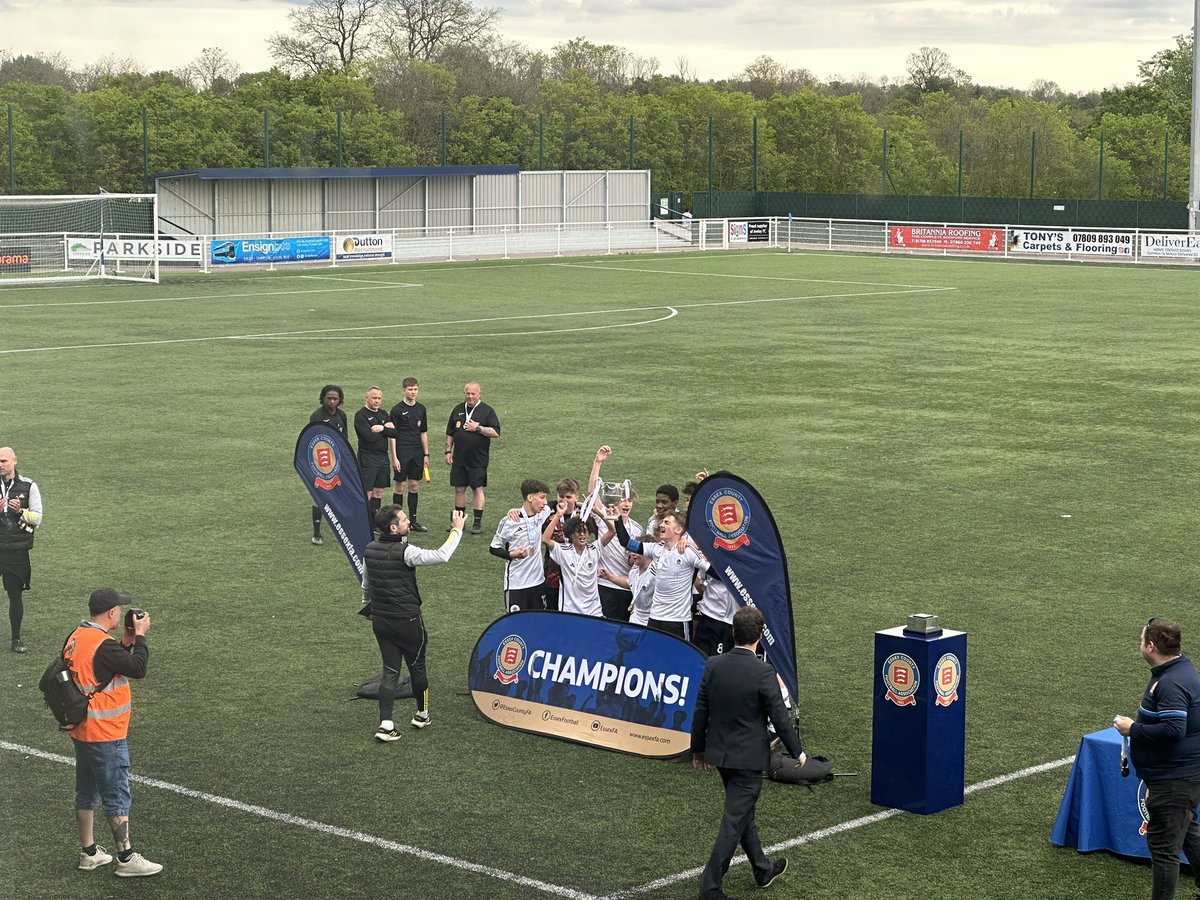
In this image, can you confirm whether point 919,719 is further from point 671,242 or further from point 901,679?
point 671,242

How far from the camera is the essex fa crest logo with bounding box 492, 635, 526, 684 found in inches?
477

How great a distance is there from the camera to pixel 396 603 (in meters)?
11.6

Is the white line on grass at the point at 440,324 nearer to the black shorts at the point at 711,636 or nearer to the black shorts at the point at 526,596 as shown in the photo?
the black shorts at the point at 526,596

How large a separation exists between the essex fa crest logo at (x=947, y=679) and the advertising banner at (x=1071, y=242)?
5727 centimetres

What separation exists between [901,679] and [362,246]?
5426 centimetres

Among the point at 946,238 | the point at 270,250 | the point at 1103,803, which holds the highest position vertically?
the point at 946,238

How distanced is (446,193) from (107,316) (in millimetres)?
A: 31836

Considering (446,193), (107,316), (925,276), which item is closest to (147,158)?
(446,193)

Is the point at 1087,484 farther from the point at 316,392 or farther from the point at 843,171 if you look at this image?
the point at 843,171

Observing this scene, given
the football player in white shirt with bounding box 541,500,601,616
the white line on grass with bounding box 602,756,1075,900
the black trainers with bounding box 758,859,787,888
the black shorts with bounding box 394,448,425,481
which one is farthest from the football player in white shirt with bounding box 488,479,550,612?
the black shorts with bounding box 394,448,425,481

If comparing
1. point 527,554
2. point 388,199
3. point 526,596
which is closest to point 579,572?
point 527,554

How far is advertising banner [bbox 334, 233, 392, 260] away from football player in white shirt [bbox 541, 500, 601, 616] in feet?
164

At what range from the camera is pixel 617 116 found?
86.9m

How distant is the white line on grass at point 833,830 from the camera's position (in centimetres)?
930
